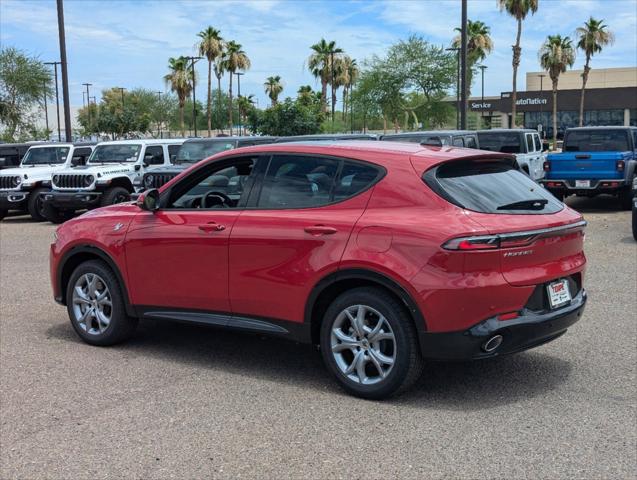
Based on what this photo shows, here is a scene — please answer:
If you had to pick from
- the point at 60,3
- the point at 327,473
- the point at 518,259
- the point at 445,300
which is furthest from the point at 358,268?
the point at 60,3

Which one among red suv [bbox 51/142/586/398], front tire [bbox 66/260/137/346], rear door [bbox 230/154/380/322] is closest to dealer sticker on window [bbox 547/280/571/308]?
red suv [bbox 51/142/586/398]

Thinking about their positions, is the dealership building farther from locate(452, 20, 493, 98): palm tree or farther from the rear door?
the rear door

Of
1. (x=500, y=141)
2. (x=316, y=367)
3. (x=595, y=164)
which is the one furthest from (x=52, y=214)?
(x=316, y=367)

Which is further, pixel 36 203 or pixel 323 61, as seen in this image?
pixel 323 61

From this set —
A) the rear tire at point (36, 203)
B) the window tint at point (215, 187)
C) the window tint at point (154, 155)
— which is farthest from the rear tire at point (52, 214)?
the window tint at point (215, 187)

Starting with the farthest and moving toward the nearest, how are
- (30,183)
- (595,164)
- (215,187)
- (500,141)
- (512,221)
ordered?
(30,183), (500,141), (595,164), (215,187), (512,221)

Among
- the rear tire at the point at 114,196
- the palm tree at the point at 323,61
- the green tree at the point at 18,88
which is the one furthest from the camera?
the palm tree at the point at 323,61

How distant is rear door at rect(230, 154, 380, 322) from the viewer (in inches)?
201

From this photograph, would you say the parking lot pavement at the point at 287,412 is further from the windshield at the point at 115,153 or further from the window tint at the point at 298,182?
the windshield at the point at 115,153

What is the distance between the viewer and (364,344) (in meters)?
4.98

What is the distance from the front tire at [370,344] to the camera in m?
4.82

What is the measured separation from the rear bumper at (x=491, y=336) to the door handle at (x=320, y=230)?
92 cm

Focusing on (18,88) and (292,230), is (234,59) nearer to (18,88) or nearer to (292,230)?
(18,88)

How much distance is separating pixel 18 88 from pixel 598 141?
3904cm
